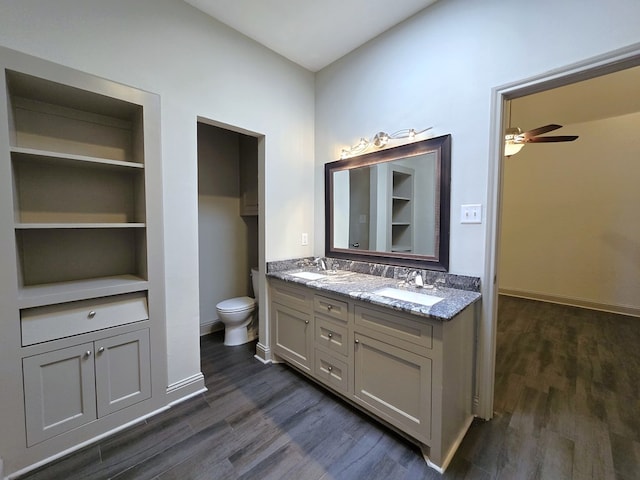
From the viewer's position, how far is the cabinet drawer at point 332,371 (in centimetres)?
175

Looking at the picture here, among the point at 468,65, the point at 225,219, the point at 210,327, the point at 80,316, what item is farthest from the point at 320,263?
the point at 468,65

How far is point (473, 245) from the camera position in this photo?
1.67 m

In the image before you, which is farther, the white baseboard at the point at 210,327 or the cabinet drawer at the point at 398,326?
the white baseboard at the point at 210,327

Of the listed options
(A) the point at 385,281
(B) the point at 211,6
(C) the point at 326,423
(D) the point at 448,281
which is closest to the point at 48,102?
(B) the point at 211,6

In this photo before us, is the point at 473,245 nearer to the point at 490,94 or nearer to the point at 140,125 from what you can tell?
the point at 490,94

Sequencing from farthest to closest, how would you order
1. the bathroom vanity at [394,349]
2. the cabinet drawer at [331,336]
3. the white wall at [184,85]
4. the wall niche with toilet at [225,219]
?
the wall niche with toilet at [225,219], the cabinet drawer at [331,336], the white wall at [184,85], the bathroom vanity at [394,349]

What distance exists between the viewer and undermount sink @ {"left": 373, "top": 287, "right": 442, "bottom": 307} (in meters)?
1.49

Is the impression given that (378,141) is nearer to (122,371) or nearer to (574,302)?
(122,371)

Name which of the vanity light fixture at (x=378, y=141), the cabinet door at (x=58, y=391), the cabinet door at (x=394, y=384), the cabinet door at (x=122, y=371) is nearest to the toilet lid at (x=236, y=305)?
the cabinet door at (x=122, y=371)

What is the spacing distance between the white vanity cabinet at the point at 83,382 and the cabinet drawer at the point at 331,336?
1125mm

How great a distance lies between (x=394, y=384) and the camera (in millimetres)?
1474

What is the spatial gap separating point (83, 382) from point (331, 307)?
4.85 feet

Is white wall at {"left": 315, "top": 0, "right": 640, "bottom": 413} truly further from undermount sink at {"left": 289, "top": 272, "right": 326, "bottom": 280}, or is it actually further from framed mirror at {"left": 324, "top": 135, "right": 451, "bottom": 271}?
undermount sink at {"left": 289, "top": 272, "right": 326, "bottom": 280}

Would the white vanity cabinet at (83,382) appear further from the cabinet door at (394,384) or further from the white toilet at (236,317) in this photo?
the cabinet door at (394,384)
